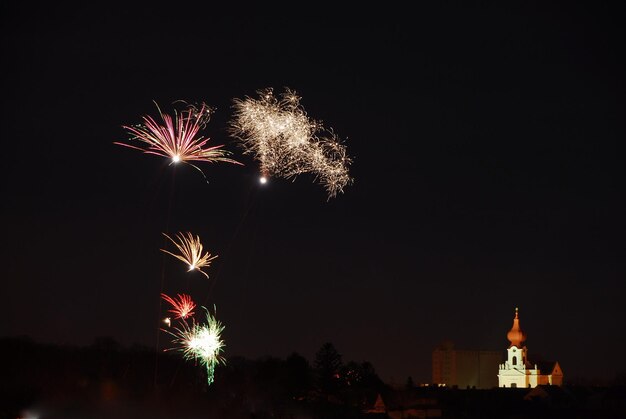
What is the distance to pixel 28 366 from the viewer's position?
249ft

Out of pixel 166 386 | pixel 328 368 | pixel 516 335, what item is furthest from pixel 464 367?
pixel 166 386

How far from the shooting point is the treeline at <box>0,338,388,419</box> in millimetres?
64375

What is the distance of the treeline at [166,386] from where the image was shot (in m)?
64.4

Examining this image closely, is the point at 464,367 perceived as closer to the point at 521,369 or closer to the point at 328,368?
the point at 521,369

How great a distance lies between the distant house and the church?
48.0 ft

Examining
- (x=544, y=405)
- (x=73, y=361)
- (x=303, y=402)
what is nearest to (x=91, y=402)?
(x=73, y=361)

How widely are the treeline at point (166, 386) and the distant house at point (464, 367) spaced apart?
2280 inches

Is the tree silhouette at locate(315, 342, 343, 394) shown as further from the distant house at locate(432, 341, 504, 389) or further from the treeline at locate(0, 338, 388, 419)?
the distant house at locate(432, 341, 504, 389)

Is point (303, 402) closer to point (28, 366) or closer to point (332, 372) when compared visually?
point (332, 372)

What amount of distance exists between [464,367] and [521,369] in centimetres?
2609

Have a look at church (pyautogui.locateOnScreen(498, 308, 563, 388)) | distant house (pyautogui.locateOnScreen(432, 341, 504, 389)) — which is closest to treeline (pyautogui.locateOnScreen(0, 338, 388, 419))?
church (pyautogui.locateOnScreen(498, 308, 563, 388))

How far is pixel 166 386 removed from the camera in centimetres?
7962

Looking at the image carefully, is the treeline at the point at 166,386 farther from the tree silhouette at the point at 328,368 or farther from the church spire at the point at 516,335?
the church spire at the point at 516,335

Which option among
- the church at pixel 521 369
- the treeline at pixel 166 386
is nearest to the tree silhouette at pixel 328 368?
the treeline at pixel 166 386
